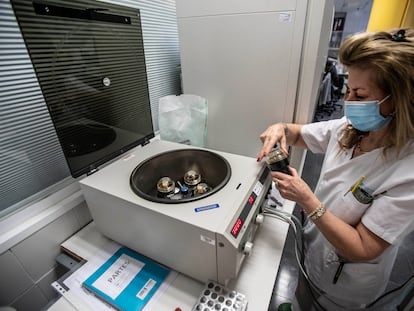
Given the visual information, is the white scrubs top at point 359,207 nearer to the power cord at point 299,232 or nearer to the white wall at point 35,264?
the power cord at point 299,232

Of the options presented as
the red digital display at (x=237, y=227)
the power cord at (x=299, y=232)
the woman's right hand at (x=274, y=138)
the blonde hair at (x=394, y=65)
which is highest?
the blonde hair at (x=394, y=65)

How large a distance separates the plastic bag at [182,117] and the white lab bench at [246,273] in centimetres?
62

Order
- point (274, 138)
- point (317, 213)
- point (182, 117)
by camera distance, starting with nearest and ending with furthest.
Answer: point (317, 213)
point (274, 138)
point (182, 117)

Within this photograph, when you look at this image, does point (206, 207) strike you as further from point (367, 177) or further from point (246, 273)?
point (367, 177)

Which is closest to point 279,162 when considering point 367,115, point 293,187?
point 293,187

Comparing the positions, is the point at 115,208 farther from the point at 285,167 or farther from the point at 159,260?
the point at 285,167

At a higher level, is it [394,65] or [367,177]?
Answer: [394,65]

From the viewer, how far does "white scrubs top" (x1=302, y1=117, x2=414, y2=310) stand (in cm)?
59

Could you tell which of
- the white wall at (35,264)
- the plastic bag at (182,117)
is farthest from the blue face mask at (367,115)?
the white wall at (35,264)

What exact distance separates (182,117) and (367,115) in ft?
2.83

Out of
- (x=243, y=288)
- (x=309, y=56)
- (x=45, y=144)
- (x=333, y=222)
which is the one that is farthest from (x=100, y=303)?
(x=309, y=56)

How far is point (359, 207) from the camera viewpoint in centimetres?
69

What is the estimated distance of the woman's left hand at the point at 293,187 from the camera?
70 cm

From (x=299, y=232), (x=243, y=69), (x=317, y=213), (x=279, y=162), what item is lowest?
(x=299, y=232)
